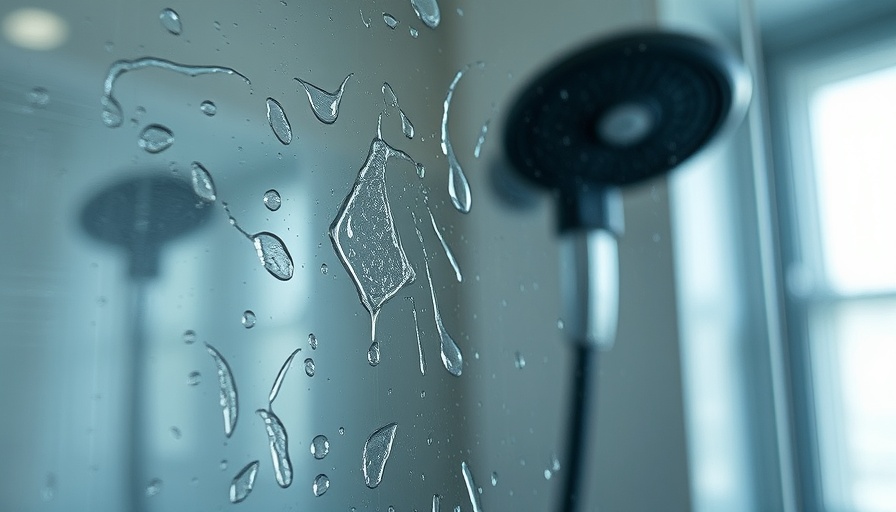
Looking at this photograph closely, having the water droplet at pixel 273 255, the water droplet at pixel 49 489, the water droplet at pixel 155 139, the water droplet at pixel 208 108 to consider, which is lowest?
the water droplet at pixel 49 489

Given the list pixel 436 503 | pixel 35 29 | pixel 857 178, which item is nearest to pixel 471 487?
pixel 436 503

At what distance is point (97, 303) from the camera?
0.20m

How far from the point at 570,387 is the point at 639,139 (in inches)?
6.4

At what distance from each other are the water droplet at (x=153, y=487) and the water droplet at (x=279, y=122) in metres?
0.12

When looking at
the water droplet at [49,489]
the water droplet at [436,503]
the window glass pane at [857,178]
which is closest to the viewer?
the water droplet at [49,489]

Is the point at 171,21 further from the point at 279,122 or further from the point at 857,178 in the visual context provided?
the point at 857,178

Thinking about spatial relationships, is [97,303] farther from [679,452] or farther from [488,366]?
A: [679,452]

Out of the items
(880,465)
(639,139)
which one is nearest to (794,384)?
(880,465)

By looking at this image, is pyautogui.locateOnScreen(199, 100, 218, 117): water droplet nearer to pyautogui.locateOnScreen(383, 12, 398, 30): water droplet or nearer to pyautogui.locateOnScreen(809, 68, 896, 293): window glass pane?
pyautogui.locateOnScreen(383, 12, 398, 30): water droplet

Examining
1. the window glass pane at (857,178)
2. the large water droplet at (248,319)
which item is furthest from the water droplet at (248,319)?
the window glass pane at (857,178)

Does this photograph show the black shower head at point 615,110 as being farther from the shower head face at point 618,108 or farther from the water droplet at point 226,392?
the water droplet at point 226,392

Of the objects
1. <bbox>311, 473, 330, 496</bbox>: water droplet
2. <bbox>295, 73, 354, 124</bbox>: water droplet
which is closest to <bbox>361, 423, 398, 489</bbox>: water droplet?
<bbox>311, 473, 330, 496</bbox>: water droplet

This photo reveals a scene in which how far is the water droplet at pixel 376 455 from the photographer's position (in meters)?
0.27

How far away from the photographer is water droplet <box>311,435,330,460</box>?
0.82ft
